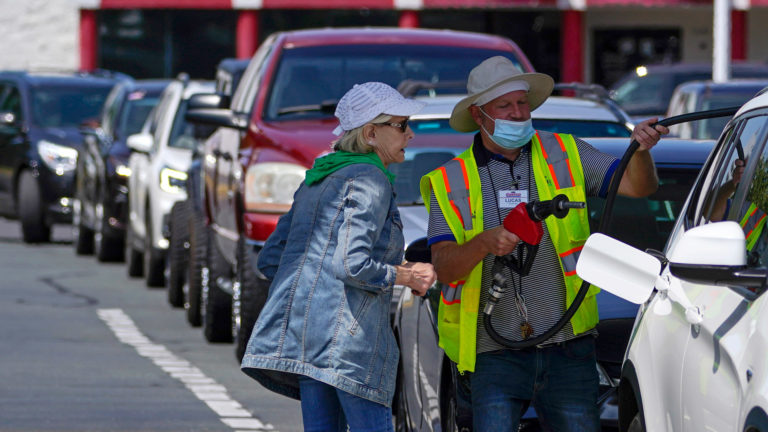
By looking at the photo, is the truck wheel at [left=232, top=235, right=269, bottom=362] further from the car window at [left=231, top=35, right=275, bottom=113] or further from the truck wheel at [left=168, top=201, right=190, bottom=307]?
the truck wheel at [left=168, top=201, right=190, bottom=307]

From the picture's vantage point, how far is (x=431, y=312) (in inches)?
258

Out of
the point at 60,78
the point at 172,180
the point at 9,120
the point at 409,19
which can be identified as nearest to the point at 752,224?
the point at 172,180

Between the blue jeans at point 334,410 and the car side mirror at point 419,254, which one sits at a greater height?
the car side mirror at point 419,254

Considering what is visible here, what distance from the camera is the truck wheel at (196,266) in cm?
1264

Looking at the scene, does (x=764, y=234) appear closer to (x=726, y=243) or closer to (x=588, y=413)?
(x=726, y=243)

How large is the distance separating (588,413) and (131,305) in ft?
30.9

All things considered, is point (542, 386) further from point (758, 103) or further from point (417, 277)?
point (758, 103)

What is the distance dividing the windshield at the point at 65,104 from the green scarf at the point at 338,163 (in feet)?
Answer: 52.3

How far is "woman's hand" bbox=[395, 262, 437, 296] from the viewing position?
5.38m

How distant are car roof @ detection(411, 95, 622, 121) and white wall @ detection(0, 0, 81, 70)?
2950cm

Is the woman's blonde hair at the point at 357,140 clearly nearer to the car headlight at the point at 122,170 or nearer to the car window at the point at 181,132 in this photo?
the car window at the point at 181,132

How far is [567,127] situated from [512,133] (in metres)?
3.13

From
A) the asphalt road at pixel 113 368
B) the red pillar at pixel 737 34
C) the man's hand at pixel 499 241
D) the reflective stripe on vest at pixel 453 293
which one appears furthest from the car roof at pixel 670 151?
the red pillar at pixel 737 34

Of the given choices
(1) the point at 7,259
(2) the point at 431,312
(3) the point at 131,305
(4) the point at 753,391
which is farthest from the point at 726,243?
(1) the point at 7,259
